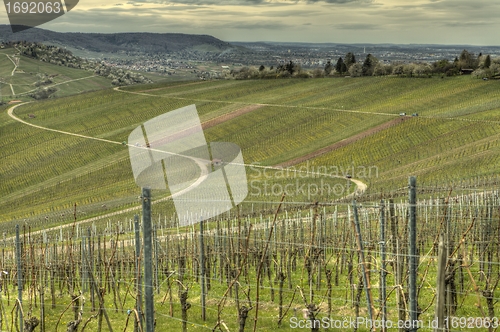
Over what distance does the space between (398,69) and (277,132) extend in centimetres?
3134

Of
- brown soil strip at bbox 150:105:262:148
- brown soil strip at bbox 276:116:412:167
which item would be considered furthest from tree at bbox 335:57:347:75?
brown soil strip at bbox 276:116:412:167

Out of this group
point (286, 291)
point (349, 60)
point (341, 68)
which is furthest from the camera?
point (349, 60)

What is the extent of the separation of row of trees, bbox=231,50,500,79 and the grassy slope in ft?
14.2

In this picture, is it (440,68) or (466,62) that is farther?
(440,68)

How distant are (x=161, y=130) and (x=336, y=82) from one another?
1379 inches

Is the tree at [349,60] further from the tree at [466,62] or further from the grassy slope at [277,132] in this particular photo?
the tree at [466,62]

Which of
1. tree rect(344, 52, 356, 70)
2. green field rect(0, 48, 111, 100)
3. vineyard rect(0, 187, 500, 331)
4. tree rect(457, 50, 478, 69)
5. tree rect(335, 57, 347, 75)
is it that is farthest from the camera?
green field rect(0, 48, 111, 100)

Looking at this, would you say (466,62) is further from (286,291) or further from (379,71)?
(286,291)

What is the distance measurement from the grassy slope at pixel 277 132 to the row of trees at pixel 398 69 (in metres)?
4.34

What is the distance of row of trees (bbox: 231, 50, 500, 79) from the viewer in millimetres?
80750

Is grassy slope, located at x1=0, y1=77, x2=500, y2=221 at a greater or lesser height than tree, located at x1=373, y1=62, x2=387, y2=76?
lesser

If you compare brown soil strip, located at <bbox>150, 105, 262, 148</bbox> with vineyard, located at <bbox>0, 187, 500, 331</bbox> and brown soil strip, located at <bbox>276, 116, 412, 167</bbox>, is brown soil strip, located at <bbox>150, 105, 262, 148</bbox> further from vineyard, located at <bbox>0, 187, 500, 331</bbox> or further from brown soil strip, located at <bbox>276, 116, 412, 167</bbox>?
vineyard, located at <bbox>0, 187, 500, 331</bbox>

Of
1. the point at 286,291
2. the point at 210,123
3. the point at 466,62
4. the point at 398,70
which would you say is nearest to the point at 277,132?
the point at 210,123

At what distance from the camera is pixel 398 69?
85938mm
